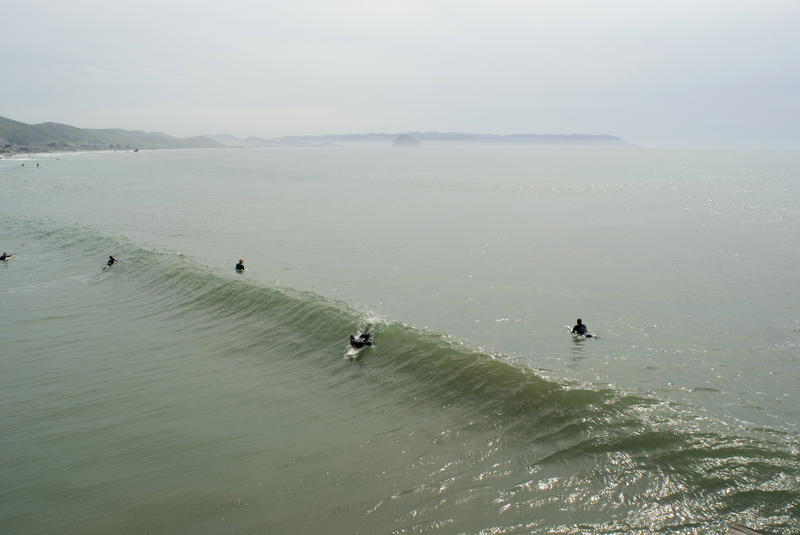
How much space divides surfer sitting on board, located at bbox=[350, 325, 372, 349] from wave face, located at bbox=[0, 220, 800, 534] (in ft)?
1.17

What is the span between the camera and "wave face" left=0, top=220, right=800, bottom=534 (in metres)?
10.9

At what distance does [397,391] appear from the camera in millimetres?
16750

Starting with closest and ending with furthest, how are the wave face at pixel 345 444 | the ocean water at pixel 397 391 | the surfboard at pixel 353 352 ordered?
the wave face at pixel 345 444, the ocean water at pixel 397 391, the surfboard at pixel 353 352

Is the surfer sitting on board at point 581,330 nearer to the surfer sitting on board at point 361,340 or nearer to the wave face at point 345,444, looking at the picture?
the wave face at point 345,444

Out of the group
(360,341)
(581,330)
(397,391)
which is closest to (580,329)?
(581,330)

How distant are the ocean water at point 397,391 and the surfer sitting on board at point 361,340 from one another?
1.60ft

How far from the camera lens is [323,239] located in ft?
146

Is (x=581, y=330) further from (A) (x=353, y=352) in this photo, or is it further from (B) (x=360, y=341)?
(A) (x=353, y=352)

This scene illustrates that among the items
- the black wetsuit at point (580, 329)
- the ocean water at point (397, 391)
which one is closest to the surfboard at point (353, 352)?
the ocean water at point (397, 391)

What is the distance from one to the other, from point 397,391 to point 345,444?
3.57 metres

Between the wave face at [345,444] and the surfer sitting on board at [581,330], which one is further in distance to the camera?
the surfer sitting on board at [581,330]

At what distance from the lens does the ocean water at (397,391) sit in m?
11.2

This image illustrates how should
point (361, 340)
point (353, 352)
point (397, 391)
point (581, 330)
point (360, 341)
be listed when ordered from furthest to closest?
point (581, 330) → point (361, 340) → point (360, 341) → point (353, 352) → point (397, 391)

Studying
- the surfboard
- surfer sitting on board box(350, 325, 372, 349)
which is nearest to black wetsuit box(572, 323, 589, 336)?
surfer sitting on board box(350, 325, 372, 349)
